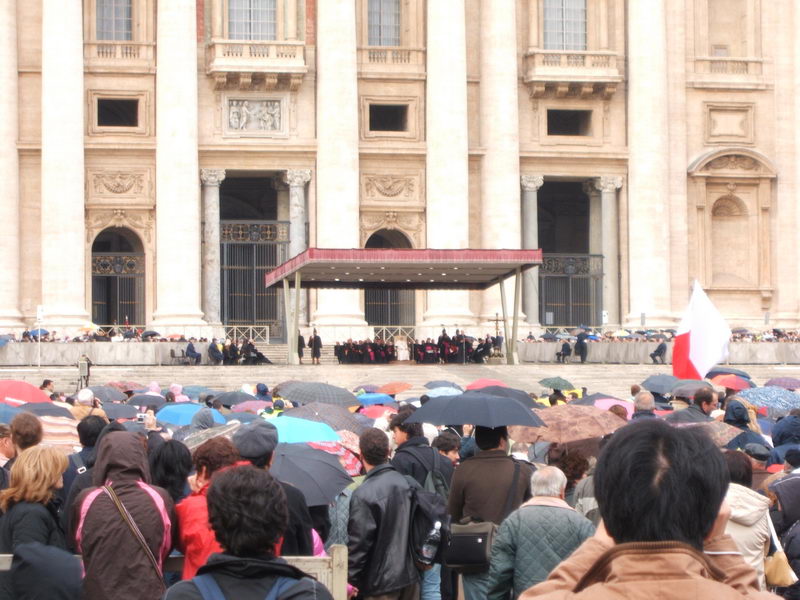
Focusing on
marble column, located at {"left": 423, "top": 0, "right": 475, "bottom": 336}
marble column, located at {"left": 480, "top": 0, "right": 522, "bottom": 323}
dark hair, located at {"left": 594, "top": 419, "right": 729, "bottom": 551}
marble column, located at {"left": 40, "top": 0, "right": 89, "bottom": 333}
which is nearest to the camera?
dark hair, located at {"left": 594, "top": 419, "right": 729, "bottom": 551}

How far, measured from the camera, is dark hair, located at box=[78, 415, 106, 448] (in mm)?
9688

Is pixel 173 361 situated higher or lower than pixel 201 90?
lower

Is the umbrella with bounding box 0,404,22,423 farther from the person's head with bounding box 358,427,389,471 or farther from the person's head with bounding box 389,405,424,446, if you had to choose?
the person's head with bounding box 358,427,389,471

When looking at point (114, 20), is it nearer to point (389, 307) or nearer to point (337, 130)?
point (337, 130)

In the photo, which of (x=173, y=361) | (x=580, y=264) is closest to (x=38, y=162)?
(x=173, y=361)

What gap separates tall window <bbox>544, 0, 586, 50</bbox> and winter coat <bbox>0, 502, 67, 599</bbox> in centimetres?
4544

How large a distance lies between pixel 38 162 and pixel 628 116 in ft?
60.6

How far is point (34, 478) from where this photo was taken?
716 cm

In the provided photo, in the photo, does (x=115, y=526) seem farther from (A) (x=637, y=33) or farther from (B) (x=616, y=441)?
(A) (x=637, y=33)

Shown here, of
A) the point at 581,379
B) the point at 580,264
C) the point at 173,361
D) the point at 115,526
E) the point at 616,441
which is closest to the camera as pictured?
the point at 616,441

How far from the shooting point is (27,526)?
7070 mm

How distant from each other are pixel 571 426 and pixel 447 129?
35.8 metres

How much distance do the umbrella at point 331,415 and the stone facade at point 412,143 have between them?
3142 centimetres

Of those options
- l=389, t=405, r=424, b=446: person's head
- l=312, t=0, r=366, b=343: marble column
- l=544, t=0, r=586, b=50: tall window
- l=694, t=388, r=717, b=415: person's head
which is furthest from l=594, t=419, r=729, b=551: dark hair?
l=544, t=0, r=586, b=50: tall window
